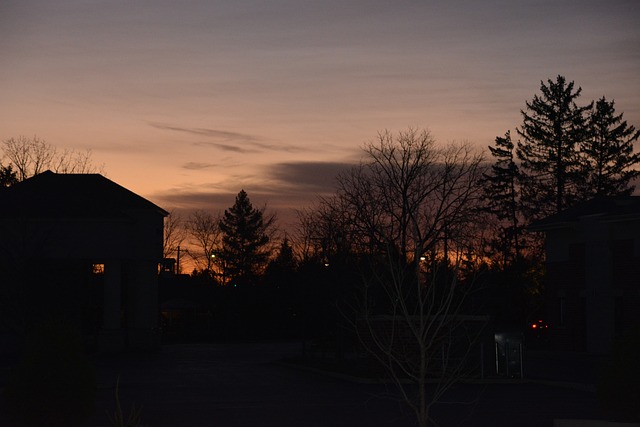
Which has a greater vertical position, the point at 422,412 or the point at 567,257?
the point at 567,257

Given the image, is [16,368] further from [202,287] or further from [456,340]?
[202,287]

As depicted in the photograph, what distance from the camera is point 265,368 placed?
1512 inches

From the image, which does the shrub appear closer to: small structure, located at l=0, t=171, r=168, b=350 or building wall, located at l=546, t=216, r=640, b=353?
small structure, located at l=0, t=171, r=168, b=350

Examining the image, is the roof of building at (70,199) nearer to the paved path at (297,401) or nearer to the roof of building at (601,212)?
the paved path at (297,401)

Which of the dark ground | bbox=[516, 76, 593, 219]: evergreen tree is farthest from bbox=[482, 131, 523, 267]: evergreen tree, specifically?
the dark ground

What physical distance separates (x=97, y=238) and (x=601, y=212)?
27.0 m

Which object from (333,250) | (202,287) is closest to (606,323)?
(333,250)

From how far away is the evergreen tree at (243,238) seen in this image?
11625cm

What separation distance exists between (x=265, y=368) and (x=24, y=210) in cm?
1970

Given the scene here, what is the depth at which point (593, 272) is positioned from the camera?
4897 cm

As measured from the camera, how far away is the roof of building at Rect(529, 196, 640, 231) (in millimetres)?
46281

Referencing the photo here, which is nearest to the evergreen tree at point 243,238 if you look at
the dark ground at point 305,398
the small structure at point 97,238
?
the small structure at point 97,238

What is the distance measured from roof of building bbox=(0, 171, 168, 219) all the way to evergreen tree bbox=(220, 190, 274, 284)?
184 ft

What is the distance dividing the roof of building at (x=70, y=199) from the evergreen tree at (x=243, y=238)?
184ft
